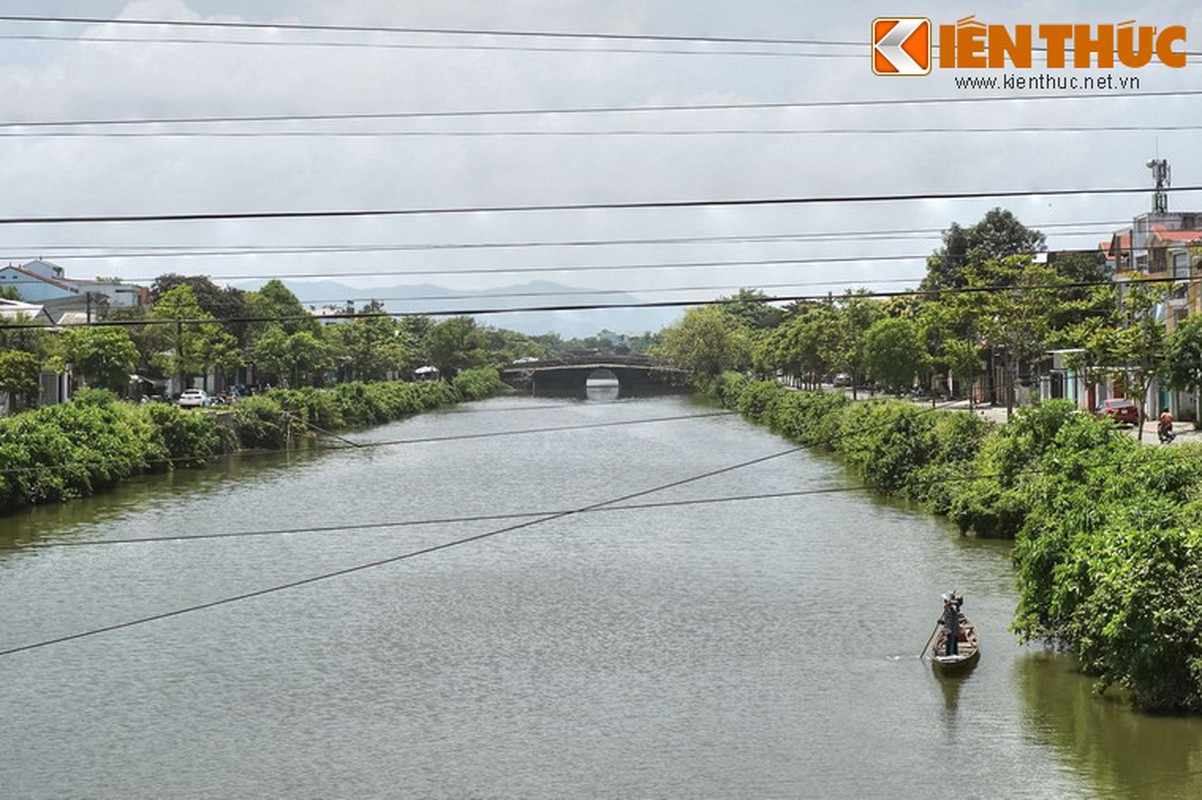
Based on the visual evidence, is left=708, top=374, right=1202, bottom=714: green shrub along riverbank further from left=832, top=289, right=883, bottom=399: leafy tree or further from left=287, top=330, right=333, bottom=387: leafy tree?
left=287, top=330, right=333, bottom=387: leafy tree

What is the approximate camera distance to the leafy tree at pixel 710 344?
129 m

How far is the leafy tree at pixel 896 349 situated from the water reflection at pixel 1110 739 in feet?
157

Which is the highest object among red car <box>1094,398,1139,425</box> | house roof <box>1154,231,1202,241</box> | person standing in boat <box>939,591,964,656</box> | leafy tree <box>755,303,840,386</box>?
house roof <box>1154,231,1202,241</box>

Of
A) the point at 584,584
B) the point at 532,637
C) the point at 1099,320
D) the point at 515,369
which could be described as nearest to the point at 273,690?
the point at 532,637

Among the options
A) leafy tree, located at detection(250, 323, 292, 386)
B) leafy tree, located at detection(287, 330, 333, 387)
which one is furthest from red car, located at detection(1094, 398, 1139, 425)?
leafy tree, located at detection(250, 323, 292, 386)

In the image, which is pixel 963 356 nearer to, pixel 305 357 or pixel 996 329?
pixel 996 329

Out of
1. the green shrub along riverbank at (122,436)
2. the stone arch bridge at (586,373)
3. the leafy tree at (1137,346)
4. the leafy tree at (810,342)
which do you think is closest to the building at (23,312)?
the green shrub along riverbank at (122,436)

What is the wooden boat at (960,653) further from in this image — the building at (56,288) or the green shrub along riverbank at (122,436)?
the building at (56,288)

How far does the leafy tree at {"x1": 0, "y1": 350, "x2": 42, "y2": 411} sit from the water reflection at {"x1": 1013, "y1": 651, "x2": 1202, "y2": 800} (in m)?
47.2

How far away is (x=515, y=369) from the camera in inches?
5837

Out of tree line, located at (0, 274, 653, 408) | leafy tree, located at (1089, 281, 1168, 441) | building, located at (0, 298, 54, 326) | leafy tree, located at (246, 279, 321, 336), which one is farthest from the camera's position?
leafy tree, located at (246, 279, 321, 336)

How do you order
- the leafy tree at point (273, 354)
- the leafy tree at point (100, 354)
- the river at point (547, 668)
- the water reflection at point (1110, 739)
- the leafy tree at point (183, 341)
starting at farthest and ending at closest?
the leafy tree at point (273, 354)
the leafy tree at point (183, 341)
the leafy tree at point (100, 354)
the river at point (547, 668)
the water reflection at point (1110, 739)

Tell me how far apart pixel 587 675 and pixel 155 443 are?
3740cm

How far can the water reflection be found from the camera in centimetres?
2033
